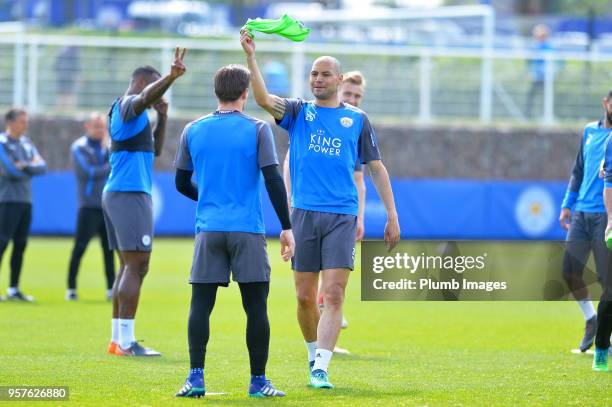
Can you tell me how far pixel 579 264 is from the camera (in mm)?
10516

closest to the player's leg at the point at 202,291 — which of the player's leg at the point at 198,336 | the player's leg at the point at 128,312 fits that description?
the player's leg at the point at 198,336

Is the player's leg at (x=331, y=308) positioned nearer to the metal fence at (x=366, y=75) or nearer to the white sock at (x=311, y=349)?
the white sock at (x=311, y=349)

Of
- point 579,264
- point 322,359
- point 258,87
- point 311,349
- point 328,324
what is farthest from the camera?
point 579,264

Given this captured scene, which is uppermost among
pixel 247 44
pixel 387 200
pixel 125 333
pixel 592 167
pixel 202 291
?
Answer: pixel 247 44

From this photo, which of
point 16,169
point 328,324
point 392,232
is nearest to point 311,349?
point 328,324

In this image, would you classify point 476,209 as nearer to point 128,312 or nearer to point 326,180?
point 128,312

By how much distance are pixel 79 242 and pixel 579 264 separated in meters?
7.34

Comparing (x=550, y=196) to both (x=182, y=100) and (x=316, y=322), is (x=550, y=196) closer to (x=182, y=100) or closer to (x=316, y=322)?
(x=182, y=100)

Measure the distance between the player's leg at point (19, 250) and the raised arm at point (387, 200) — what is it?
24.0ft

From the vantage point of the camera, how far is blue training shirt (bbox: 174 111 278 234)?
7.85m

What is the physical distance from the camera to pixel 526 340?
11.8 metres

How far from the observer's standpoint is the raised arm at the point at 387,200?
8.49 m

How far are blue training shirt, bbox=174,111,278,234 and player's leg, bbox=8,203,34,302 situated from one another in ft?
24.3

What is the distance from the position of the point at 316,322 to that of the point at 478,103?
1920 centimetres
